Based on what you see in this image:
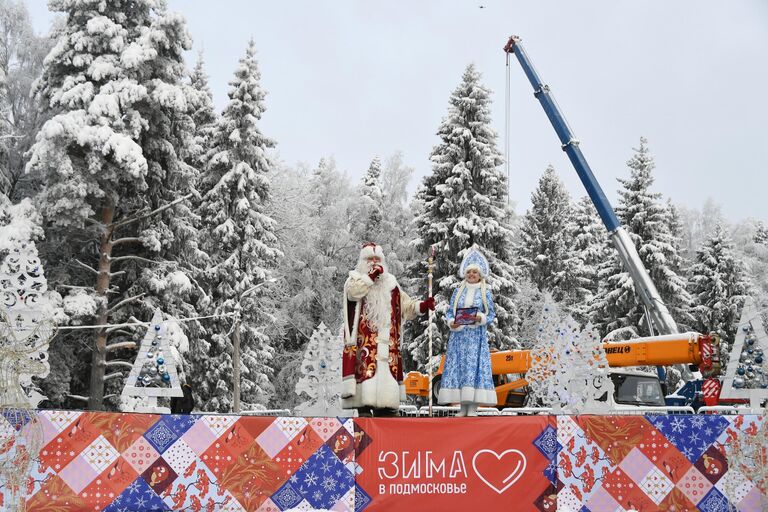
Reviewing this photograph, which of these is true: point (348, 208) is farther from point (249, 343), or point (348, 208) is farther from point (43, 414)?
point (43, 414)

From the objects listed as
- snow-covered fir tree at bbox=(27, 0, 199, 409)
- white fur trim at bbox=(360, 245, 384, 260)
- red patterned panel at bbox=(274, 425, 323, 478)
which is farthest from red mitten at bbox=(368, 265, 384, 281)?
snow-covered fir tree at bbox=(27, 0, 199, 409)

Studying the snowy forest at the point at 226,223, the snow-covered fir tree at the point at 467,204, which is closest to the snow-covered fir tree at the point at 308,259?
the snowy forest at the point at 226,223

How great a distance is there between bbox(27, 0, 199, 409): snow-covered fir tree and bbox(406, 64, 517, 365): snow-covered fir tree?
25.0ft

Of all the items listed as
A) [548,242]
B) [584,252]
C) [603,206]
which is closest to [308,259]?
[548,242]

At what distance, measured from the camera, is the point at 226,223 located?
79.2 ft

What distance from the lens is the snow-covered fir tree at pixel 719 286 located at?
28.9m

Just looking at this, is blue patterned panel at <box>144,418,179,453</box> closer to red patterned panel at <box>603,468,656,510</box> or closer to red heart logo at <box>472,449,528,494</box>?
red heart logo at <box>472,449,528,494</box>

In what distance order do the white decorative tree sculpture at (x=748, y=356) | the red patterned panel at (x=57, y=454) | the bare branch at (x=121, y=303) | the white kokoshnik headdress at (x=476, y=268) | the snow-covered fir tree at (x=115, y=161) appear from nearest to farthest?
the red patterned panel at (x=57, y=454) → the white decorative tree sculpture at (x=748, y=356) → the white kokoshnik headdress at (x=476, y=268) → the snow-covered fir tree at (x=115, y=161) → the bare branch at (x=121, y=303)

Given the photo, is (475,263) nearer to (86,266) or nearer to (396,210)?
(86,266)

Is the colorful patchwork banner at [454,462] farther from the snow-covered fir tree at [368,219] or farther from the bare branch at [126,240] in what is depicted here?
the snow-covered fir tree at [368,219]

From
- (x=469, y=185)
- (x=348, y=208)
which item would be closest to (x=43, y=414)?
(x=469, y=185)

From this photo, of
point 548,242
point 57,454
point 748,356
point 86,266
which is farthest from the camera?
point 548,242

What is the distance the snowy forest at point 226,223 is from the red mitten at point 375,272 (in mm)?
5839

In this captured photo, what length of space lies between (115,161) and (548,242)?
70.3 feet
